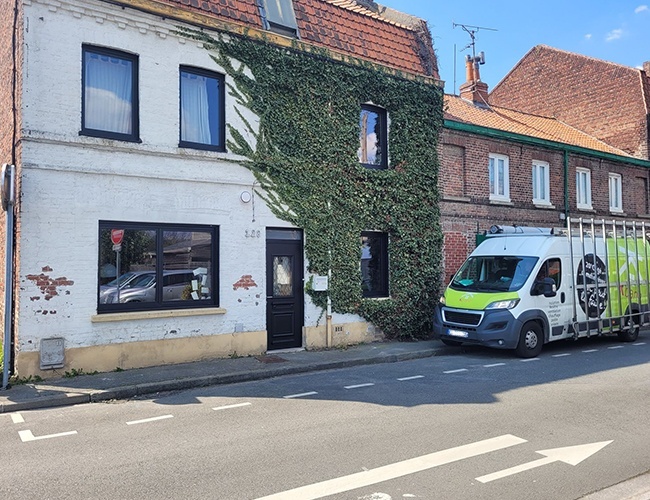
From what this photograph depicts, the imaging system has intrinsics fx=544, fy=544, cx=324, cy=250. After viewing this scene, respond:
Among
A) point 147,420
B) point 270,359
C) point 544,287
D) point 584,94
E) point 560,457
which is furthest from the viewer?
point 584,94

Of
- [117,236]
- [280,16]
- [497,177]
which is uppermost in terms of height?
[280,16]

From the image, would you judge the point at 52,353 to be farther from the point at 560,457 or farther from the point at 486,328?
the point at 486,328

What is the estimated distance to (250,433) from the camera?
6055 mm

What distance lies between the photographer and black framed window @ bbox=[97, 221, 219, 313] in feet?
31.3

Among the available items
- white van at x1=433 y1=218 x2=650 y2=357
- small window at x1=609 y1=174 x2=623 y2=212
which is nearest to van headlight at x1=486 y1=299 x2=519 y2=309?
white van at x1=433 y1=218 x2=650 y2=357

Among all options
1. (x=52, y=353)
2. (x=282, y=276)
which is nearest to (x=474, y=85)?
(x=282, y=276)

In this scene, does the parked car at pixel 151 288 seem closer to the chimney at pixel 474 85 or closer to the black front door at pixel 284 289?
the black front door at pixel 284 289

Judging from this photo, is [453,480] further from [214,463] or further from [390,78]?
[390,78]

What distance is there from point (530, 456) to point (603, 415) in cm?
200

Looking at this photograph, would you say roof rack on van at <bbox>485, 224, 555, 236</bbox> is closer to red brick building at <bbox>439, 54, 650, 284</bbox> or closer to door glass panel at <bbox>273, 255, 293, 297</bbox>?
red brick building at <bbox>439, 54, 650, 284</bbox>

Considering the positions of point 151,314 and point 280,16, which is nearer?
point 151,314

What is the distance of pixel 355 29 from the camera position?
13180mm

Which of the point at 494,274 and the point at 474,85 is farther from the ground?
the point at 474,85

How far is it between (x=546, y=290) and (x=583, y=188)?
8888 mm
